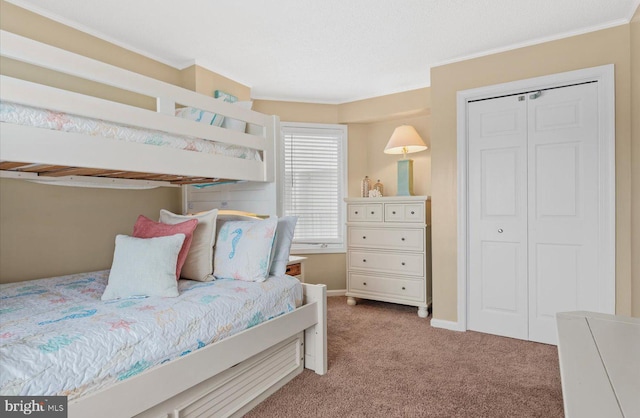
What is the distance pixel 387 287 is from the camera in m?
3.64

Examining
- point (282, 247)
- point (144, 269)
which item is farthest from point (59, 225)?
point (282, 247)

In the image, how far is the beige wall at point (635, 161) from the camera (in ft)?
7.59

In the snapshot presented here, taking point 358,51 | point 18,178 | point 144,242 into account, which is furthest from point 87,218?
point 358,51

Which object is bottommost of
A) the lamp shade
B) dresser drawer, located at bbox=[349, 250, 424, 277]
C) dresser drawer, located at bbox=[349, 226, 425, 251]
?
dresser drawer, located at bbox=[349, 250, 424, 277]

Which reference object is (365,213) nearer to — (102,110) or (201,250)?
(201,250)

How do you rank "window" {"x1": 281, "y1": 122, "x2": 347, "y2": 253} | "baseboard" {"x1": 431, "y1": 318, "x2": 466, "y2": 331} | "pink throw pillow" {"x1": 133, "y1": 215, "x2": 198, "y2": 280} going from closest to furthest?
1. "pink throw pillow" {"x1": 133, "y1": 215, "x2": 198, "y2": 280}
2. "baseboard" {"x1": 431, "y1": 318, "x2": 466, "y2": 331}
3. "window" {"x1": 281, "y1": 122, "x2": 347, "y2": 253}

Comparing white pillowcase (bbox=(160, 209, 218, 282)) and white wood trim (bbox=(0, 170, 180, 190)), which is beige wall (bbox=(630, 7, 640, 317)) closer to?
white pillowcase (bbox=(160, 209, 218, 282))

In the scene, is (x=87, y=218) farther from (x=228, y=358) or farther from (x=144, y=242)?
(x=228, y=358)

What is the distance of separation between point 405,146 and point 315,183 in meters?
1.09

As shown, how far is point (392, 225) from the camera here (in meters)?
3.60

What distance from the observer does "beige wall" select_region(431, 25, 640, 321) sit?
8.04 feet

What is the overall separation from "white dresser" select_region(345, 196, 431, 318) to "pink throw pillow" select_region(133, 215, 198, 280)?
2.03 metres

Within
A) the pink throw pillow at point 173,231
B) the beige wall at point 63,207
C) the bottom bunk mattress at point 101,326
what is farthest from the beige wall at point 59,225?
the pink throw pillow at point 173,231

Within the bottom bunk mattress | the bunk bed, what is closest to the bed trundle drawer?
the bunk bed
